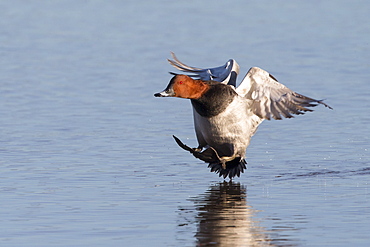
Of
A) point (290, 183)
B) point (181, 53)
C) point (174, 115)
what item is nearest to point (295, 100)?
point (290, 183)

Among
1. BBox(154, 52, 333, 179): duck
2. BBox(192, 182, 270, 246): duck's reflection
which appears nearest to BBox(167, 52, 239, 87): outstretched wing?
BBox(154, 52, 333, 179): duck

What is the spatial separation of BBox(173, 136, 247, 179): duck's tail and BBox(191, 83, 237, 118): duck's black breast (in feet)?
1.79

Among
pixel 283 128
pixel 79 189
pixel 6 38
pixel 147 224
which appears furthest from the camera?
pixel 6 38

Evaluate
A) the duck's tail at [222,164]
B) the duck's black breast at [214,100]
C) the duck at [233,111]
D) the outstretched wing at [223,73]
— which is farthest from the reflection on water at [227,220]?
the outstretched wing at [223,73]

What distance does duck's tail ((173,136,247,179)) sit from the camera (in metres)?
9.42

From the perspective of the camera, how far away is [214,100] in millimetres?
8945

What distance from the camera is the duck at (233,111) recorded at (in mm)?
9016

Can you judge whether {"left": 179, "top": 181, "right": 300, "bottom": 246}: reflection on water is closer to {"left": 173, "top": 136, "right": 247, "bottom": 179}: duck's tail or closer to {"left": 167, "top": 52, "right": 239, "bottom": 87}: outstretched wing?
{"left": 173, "top": 136, "right": 247, "bottom": 179}: duck's tail

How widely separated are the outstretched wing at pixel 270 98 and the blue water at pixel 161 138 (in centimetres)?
76

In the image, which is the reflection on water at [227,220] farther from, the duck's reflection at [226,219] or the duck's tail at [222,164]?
the duck's tail at [222,164]

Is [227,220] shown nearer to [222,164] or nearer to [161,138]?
[222,164]

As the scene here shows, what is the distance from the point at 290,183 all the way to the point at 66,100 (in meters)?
5.69

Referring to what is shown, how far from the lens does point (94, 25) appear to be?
2188 centimetres

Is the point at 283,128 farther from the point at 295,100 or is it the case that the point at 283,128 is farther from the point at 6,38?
the point at 6,38
